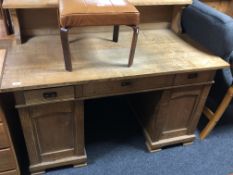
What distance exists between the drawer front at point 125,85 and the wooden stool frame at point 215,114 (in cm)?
47

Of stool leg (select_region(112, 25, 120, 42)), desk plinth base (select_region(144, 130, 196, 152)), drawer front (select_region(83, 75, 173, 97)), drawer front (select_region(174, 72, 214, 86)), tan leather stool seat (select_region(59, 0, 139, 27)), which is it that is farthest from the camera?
desk plinth base (select_region(144, 130, 196, 152))

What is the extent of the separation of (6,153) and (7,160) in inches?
2.3

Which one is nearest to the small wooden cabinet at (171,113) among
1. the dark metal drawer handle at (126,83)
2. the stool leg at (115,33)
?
the dark metal drawer handle at (126,83)

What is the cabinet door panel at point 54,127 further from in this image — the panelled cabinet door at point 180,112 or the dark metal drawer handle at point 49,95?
the panelled cabinet door at point 180,112

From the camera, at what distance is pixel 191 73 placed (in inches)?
51.1

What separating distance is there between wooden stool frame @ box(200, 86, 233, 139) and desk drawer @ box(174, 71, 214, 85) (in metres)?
0.23

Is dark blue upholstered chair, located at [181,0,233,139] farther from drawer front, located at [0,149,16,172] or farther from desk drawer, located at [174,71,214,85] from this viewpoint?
drawer front, located at [0,149,16,172]

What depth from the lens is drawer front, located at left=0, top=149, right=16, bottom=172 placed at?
123cm

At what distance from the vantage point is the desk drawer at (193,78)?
129cm

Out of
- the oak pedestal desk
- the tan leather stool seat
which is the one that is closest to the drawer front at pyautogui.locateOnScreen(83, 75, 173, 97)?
the oak pedestal desk

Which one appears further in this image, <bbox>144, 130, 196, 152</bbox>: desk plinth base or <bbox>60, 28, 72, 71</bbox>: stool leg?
<bbox>144, 130, 196, 152</bbox>: desk plinth base

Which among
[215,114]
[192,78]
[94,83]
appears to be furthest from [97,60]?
[215,114]

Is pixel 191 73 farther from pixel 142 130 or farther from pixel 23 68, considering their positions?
pixel 23 68

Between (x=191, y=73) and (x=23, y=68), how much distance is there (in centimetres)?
85
